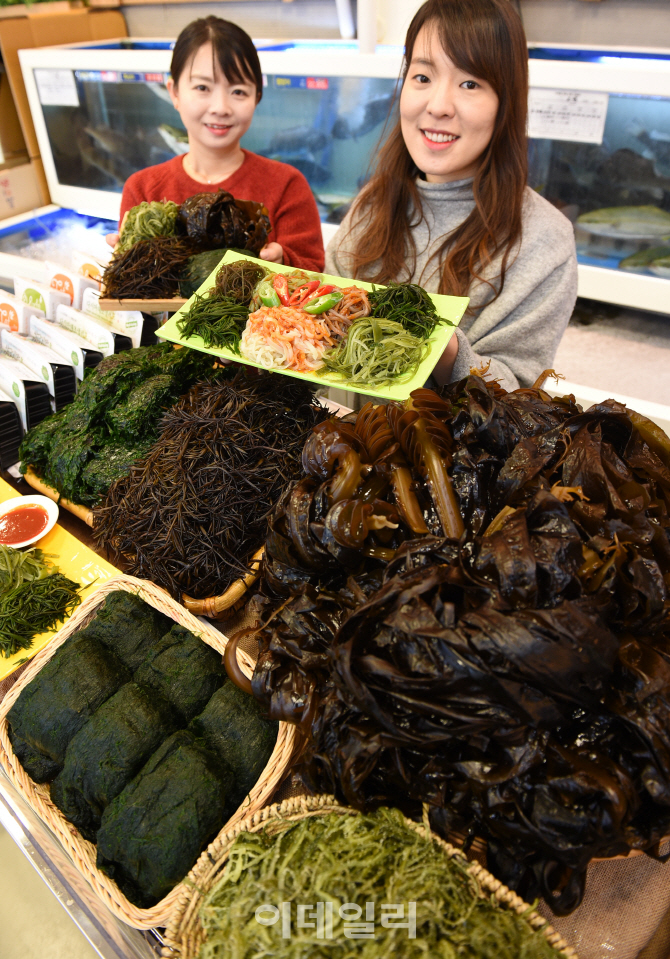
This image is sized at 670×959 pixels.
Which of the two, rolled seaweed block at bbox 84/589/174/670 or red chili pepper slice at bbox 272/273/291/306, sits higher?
red chili pepper slice at bbox 272/273/291/306

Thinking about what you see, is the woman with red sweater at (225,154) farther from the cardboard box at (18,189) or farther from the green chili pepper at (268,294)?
the cardboard box at (18,189)

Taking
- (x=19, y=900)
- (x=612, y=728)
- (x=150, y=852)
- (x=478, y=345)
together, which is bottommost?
(x=19, y=900)

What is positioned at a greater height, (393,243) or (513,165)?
(513,165)

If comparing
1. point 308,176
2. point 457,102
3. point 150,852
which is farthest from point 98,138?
point 150,852

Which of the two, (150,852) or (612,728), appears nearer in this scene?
(612,728)

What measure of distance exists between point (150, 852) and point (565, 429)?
4.66 feet

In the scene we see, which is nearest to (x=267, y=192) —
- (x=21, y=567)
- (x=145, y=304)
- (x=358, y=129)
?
(x=358, y=129)

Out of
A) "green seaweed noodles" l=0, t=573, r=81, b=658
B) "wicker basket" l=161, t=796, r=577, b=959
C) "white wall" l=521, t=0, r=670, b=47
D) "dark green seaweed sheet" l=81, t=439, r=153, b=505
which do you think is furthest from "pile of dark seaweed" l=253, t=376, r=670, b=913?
"white wall" l=521, t=0, r=670, b=47

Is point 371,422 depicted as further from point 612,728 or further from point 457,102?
point 457,102

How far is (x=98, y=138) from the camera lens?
5164 mm

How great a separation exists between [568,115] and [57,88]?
3915mm

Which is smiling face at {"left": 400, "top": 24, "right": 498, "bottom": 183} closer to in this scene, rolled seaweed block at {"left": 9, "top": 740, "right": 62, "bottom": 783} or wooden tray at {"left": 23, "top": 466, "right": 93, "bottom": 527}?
wooden tray at {"left": 23, "top": 466, "right": 93, "bottom": 527}

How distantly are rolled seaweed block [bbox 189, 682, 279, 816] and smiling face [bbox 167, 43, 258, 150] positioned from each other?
2.86 meters

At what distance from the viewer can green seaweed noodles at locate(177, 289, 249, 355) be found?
2141mm
